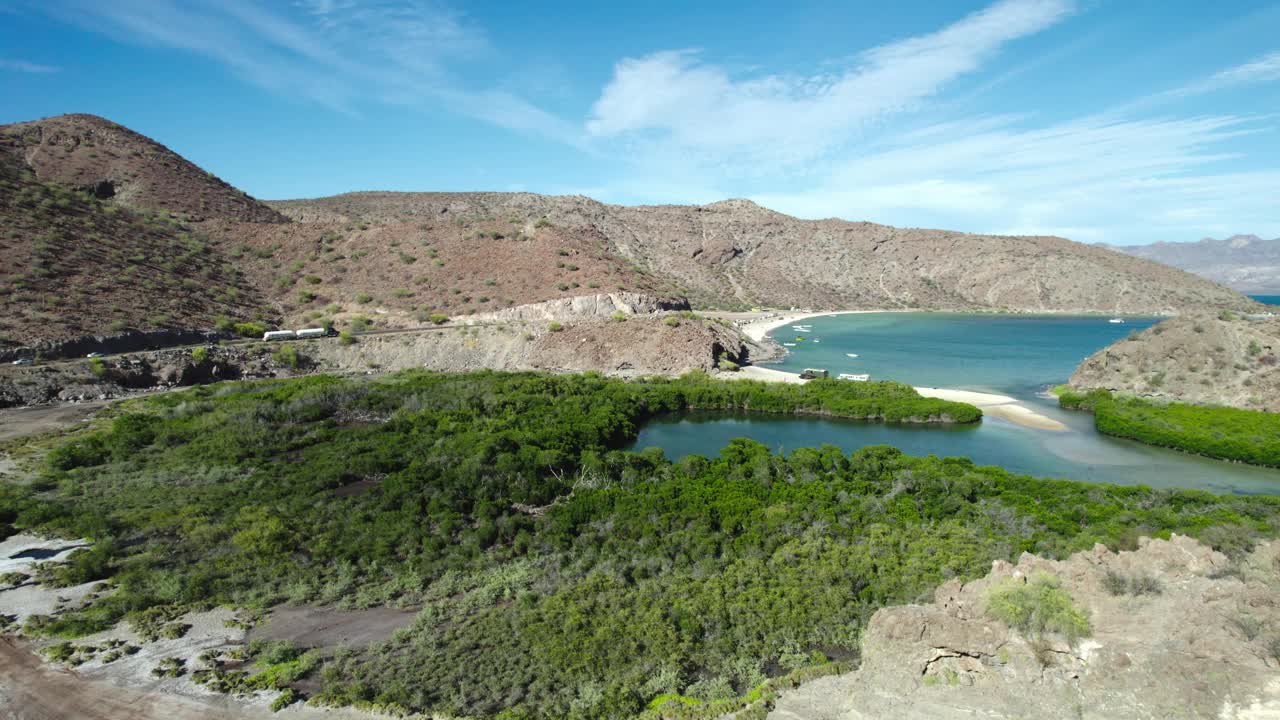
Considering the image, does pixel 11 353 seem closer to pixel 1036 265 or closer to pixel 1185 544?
pixel 1185 544

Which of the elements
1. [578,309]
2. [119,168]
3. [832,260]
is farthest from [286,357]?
Result: [832,260]

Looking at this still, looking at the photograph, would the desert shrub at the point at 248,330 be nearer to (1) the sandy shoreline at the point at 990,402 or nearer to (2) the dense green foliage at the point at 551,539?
(2) the dense green foliage at the point at 551,539

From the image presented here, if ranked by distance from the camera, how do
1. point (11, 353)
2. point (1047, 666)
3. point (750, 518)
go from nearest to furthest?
point (1047, 666) < point (750, 518) < point (11, 353)

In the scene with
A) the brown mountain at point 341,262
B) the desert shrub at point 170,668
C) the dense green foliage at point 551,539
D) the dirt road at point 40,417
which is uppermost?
the brown mountain at point 341,262

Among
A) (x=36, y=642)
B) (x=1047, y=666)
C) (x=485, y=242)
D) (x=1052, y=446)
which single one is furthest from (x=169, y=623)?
(x=485, y=242)

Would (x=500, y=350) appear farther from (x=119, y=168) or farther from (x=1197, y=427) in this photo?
(x=119, y=168)

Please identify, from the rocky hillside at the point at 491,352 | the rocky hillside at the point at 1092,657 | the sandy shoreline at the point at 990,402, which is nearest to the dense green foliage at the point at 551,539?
the rocky hillside at the point at 1092,657

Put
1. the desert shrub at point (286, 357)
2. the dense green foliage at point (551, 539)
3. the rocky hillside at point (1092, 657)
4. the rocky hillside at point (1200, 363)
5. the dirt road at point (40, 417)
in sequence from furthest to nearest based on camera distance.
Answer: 1. the desert shrub at point (286, 357)
2. the rocky hillside at point (1200, 363)
3. the dirt road at point (40, 417)
4. the dense green foliage at point (551, 539)
5. the rocky hillside at point (1092, 657)
